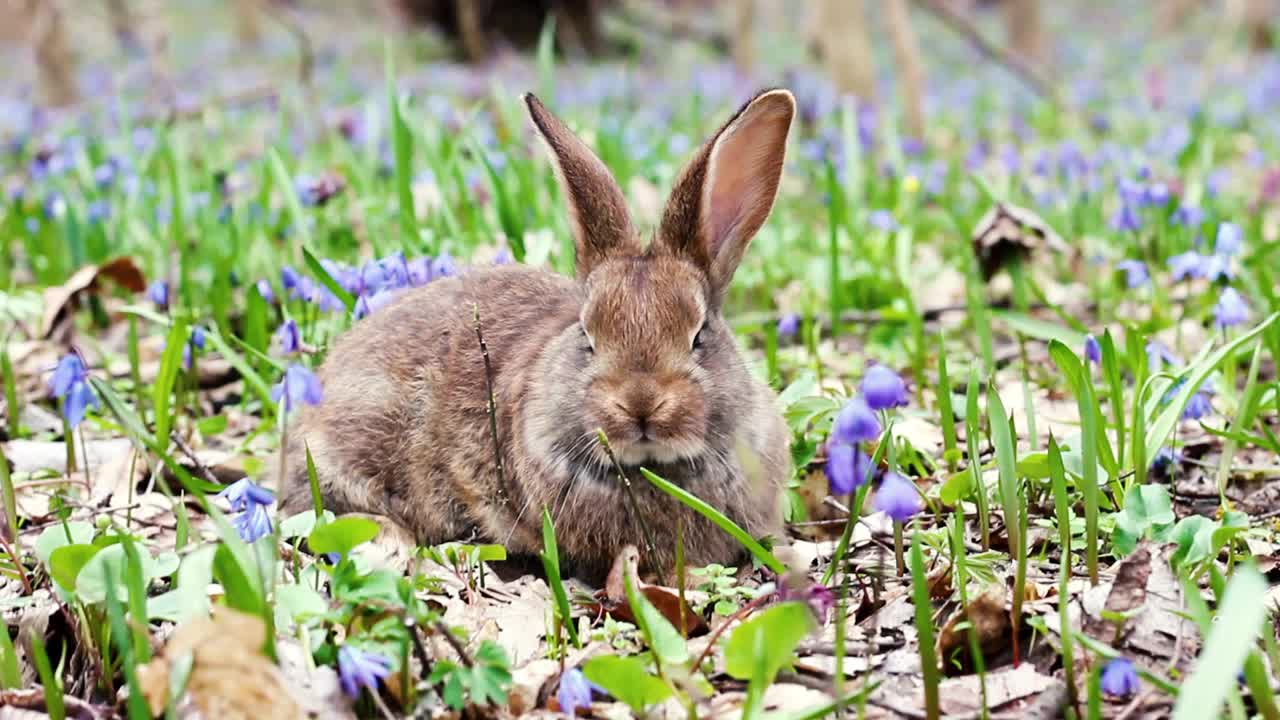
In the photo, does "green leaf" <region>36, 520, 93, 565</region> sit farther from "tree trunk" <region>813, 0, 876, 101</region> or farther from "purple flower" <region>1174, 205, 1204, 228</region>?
"tree trunk" <region>813, 0, 876, 101</region>

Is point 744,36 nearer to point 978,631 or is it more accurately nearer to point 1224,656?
point 978,631

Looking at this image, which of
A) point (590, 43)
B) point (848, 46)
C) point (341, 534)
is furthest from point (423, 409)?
point (590, 43)

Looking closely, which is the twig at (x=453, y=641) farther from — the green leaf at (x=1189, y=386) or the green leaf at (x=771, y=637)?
the green leaf at (x=1189, y=386)

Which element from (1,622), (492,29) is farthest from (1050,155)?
(492,29)

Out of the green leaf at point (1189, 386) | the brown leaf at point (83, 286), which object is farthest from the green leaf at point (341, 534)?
the brown leaf at point (83, 286)

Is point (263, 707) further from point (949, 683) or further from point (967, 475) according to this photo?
point (967, 475)

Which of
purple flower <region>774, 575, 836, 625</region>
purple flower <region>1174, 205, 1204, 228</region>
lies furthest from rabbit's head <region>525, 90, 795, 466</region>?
purple flower <region>1174, 205, 1204, 228</region>
